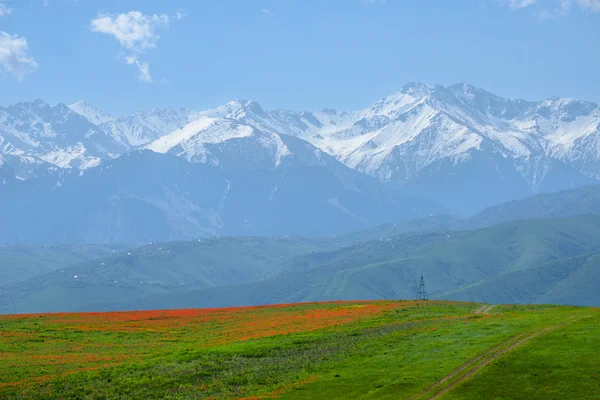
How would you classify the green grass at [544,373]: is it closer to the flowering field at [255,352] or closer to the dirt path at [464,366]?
the dirt path at [464,366]

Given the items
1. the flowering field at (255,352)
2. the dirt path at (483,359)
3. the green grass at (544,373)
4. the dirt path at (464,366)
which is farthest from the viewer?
the flowering field at (255,352)

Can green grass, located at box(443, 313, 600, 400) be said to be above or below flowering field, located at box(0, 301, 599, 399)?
below

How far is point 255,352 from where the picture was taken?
3263 inches

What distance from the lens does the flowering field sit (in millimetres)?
67500

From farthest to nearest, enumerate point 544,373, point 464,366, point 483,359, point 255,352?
point 255,352 → point 483,359 → point 464,366 → point 544,373

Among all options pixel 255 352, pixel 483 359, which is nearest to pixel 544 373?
pixel 483 359

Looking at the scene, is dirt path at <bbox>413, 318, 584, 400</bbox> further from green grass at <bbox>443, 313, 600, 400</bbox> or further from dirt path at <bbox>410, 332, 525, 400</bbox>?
green grass at <bbox>443, 313, 600, 400</bbox>

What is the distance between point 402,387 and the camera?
63219 millimetres

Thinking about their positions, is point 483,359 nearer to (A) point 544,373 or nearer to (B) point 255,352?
(A) point 544,373

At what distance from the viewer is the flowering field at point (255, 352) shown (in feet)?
221

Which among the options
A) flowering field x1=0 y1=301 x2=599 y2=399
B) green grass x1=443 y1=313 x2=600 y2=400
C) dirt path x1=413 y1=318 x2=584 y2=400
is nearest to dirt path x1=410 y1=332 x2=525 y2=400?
dirt path x1=413 y1=318 x2=584 y2=400

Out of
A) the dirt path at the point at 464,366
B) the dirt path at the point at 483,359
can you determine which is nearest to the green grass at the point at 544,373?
the dirt path at the point at 483,359

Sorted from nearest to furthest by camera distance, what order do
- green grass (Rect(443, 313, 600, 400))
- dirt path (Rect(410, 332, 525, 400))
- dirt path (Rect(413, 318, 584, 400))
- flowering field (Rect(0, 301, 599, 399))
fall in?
1. green grass (Rect(443, 313, 600, 400))
2. dirt path (Rect(413, 318, 584, 400))
3. dirt path (Rect(410, 332, 525, 400))
4. flowering field (Rect(0, 301, 599, 399))

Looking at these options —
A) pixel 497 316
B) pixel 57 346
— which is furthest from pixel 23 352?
pixel 497 316
